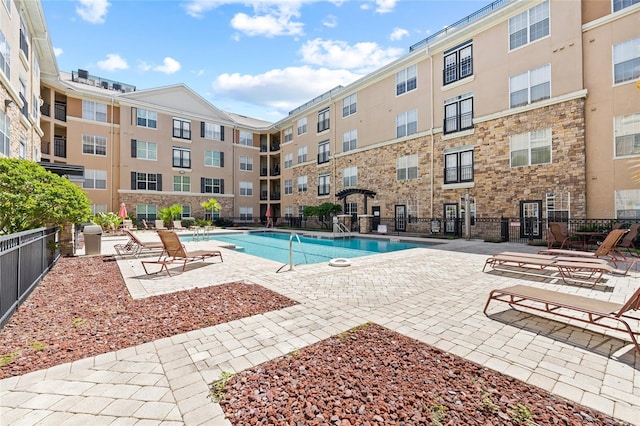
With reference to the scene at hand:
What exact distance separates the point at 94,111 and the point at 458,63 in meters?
30.9

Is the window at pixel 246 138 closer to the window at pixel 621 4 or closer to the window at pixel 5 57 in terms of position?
the window at pixel 5 57

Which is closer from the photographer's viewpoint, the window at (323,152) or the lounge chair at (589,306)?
the lounge chair at (589,306)

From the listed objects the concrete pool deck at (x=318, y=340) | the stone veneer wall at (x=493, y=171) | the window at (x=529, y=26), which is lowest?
the concrete pool deck at (x=318, y=340)

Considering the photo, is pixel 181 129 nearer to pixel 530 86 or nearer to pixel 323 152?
pixel 323 152

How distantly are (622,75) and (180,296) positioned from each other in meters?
19.6

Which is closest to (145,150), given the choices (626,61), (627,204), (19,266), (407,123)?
(407,123)

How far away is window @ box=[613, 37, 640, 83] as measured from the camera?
41.1 feet

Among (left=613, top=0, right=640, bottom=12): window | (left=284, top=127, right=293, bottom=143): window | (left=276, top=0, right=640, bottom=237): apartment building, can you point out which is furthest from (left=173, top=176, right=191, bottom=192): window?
(left=613, top=0, right=640, bottom=12): window

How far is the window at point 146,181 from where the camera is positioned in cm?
2770

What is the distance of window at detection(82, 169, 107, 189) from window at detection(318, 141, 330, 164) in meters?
20.3

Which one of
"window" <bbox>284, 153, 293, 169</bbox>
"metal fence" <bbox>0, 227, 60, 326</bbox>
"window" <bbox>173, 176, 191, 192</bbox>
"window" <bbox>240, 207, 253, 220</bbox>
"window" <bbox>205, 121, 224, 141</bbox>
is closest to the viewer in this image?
"metal fence" <bbox>0, 227, 60, 326</bbox>

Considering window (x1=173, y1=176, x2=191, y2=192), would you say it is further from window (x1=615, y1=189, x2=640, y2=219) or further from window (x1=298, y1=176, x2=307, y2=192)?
window (x1=615, y1=189, x2=640, y2=219)

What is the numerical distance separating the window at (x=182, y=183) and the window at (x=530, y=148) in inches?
1150

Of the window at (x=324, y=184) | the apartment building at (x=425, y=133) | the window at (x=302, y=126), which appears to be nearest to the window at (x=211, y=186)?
the apartment building at (x=425, y=133)
